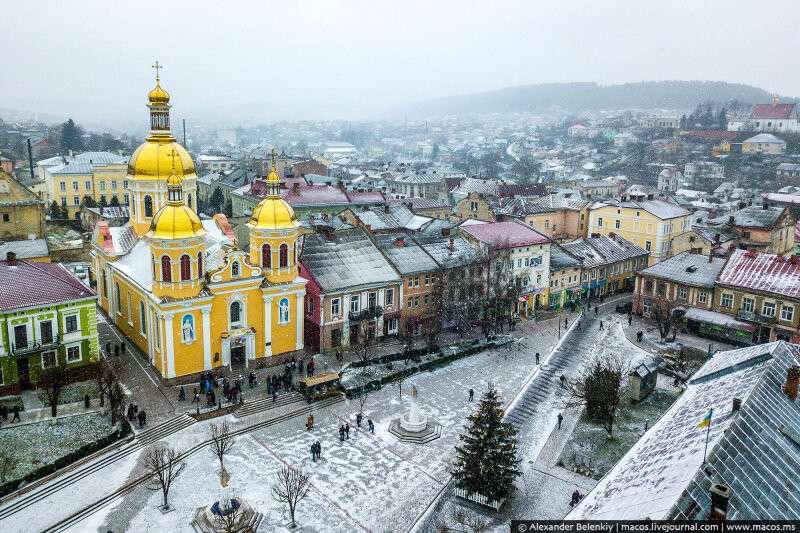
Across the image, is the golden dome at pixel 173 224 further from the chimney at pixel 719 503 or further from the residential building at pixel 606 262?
the residential building at pixel 606 262

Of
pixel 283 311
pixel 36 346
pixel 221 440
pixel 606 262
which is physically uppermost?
pixel 283 311

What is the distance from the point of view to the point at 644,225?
220 feet

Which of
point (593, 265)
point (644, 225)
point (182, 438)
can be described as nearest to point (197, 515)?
point (182, 438)

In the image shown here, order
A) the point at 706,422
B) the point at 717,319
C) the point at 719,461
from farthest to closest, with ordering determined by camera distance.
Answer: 1. the point at 717,319
2. the point at 706,422
3. the point at 719,461

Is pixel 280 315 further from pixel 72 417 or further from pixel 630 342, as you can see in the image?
pixel 630 342

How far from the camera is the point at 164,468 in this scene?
1053 inches

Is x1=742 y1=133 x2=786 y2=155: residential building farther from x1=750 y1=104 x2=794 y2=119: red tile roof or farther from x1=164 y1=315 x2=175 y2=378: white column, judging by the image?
x1=164 y1=315 x2=175 y2=378: white column

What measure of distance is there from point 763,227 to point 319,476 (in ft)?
172

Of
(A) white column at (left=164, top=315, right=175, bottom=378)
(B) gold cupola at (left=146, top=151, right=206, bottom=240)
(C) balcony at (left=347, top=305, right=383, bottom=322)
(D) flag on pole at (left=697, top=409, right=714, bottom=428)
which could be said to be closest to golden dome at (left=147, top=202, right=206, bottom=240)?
(B) gold cupola at (left=146, top=151, right=206, bottom=240)

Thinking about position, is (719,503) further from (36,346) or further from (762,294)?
(762,294)

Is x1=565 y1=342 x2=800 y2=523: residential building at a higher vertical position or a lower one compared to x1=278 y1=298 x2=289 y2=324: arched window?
higher

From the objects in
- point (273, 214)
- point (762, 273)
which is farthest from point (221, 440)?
point (762, 273)

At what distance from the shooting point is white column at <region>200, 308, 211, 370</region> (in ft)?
127

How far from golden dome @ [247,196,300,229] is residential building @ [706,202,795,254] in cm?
4491
